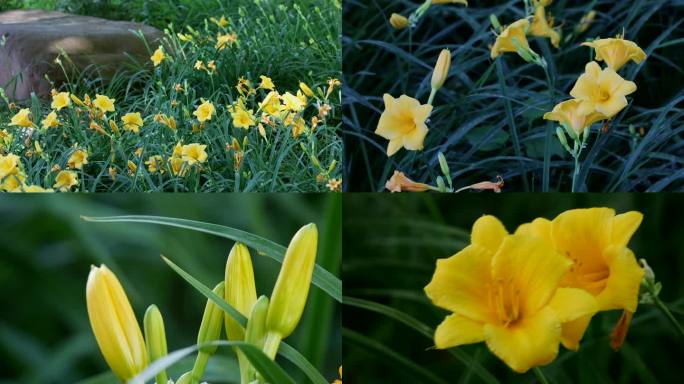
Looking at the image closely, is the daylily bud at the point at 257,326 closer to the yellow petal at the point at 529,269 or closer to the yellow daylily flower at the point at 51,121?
the yellow petal at the point at 529,269

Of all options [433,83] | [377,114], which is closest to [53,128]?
[377,114]

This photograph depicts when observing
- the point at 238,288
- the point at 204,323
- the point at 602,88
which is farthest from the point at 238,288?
the point at 602,88

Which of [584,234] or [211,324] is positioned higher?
[211,324]

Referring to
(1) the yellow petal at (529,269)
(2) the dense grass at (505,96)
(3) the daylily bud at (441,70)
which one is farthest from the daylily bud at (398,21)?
(1) the yellow petal at (529,269)

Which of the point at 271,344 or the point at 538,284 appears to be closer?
the point at 271,344

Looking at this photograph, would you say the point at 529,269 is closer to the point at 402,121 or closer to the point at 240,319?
the point at 402,121
